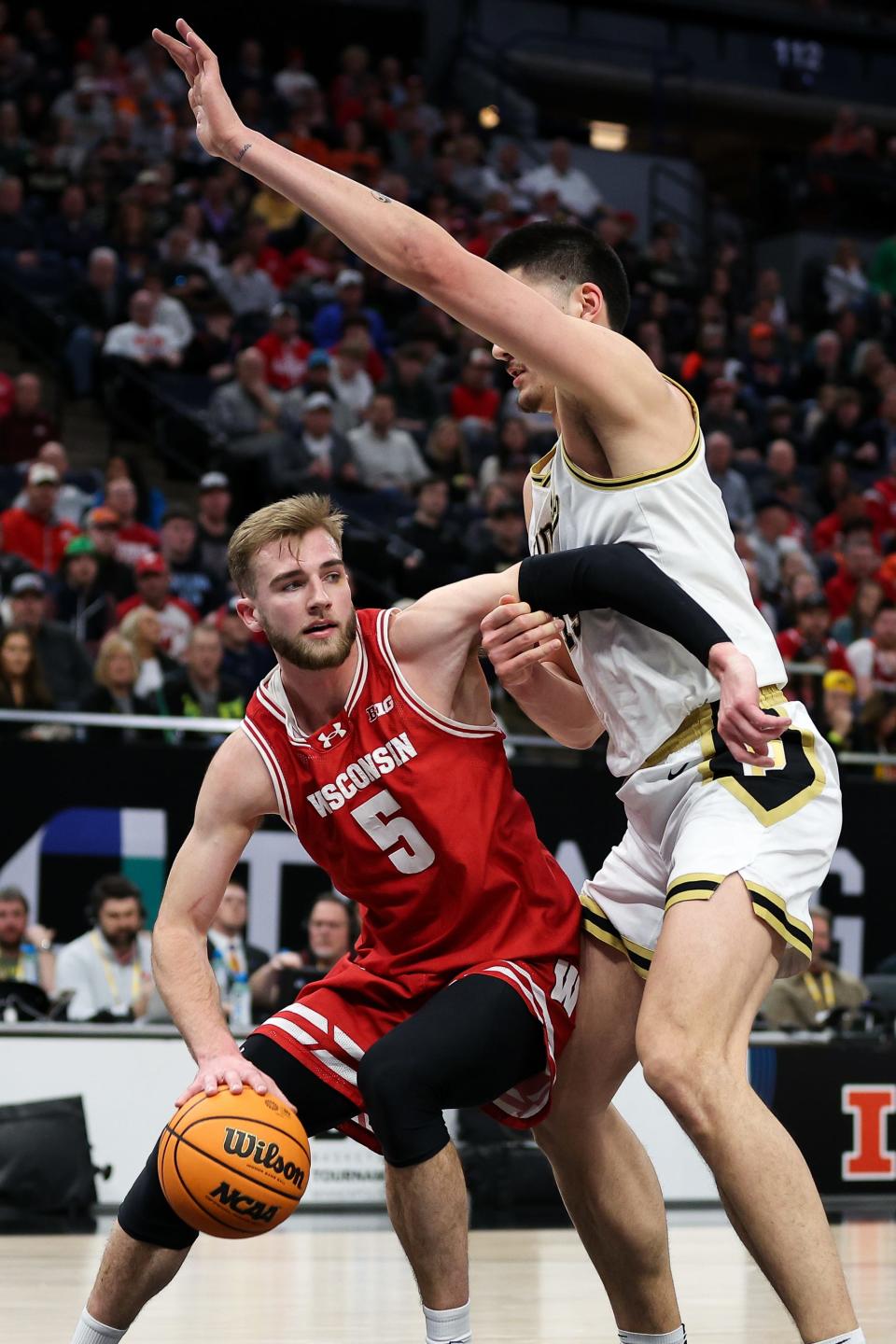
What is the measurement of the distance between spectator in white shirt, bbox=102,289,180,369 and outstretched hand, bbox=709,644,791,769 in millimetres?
10739

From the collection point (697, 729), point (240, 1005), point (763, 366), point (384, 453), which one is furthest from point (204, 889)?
point (763, 366)

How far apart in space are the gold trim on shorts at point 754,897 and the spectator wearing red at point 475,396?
1146cm

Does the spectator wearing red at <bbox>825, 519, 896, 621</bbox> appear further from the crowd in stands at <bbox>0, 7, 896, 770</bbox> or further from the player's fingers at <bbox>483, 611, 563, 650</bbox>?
the player's fingers at <bbox>483, 611, 563, 650</bbox>

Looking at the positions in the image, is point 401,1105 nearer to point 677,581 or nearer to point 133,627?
point 677,581

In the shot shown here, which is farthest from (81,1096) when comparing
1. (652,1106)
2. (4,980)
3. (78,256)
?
(78,256)

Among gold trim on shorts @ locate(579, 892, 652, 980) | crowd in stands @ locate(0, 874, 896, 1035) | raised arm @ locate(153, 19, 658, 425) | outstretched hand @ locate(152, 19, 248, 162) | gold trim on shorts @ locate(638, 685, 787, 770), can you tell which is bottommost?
crowd in stands @ locate(0, 874, 896, 1035)

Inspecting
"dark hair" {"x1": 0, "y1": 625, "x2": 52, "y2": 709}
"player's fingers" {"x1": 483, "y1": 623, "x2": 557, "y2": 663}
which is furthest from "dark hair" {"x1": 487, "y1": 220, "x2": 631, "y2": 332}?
"dark hair" {"x1": 0, "y1": 625, "x2": 52, "y2": 709}

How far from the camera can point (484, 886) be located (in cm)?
427

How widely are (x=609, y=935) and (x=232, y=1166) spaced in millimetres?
1008

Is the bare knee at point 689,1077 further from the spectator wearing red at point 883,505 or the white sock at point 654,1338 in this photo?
the spectator wearing red at point 883,505

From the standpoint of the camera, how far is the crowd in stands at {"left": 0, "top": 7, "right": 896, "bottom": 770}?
11172mm

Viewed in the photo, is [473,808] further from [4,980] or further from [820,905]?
[820,905]

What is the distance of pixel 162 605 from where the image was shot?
11.0 meters

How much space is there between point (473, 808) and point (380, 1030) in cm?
55
